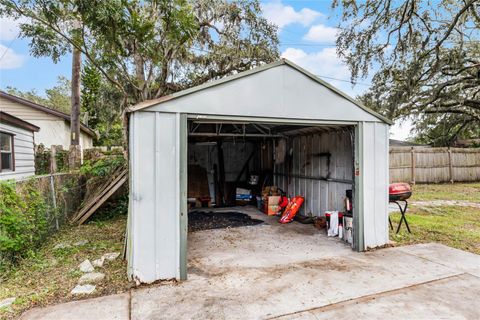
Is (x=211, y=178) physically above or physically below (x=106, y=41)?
below

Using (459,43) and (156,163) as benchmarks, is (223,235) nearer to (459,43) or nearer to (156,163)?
(156,163)

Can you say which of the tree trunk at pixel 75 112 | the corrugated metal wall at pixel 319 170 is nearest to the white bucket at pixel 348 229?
the corrugated metal wall at pixel 319 170

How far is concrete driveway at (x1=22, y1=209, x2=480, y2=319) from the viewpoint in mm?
2676

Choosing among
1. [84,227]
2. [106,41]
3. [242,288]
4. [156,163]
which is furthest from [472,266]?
[106,41]

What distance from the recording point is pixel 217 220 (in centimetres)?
663

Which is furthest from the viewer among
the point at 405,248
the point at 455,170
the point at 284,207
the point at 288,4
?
the point at 455,170

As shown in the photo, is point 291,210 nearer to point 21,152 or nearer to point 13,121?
point 13,121

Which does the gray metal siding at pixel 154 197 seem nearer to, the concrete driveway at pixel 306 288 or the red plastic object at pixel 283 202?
the concrete driveway at pixel 306 288

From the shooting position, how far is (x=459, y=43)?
10.1 m

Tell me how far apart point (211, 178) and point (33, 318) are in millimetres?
6541

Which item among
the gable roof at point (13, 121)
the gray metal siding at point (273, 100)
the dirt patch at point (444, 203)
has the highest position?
the gable roof at point (13, 121)

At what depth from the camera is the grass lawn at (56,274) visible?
2.94 m

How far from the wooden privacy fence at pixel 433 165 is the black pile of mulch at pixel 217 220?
7.36 metres

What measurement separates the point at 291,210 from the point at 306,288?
340cm
